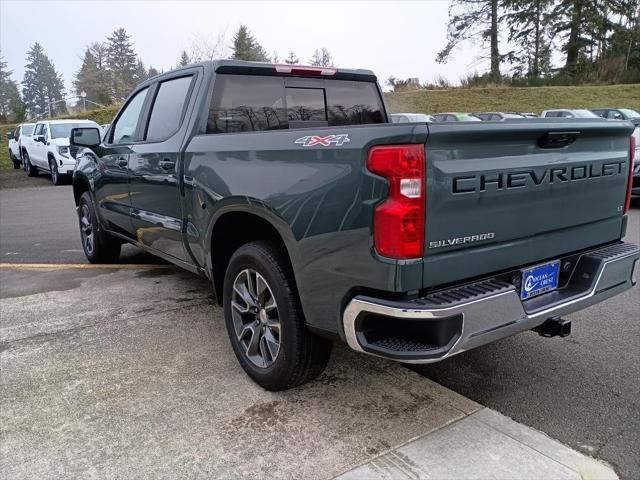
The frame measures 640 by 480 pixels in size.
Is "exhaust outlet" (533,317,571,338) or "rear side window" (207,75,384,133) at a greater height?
"rear side window" (207,75,384,133)

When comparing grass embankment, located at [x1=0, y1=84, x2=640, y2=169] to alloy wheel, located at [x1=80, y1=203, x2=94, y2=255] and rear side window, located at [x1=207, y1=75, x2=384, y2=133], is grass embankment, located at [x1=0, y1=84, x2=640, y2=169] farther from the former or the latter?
rear side window, located at [x1=207, y1=75, x2=384, y2=133]

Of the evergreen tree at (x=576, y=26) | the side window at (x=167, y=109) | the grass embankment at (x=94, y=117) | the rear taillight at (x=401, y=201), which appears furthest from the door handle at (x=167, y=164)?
the evergreen tree at (x=576, y=26)

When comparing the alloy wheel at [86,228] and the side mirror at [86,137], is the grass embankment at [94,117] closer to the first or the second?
the alloy wheel at [86,228]

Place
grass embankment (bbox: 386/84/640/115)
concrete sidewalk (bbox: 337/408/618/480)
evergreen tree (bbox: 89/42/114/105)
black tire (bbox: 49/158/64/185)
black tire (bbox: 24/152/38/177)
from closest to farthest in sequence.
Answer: concrete sidewalk (bbox: 337/408/618/480) → black tire (bbox: 49/158/64/185) → black tire (bbox: 24/152/38/177) → grass embankment (bbox: 386/84/640/115) → evergreen tree (bbox: 89/42/114/105)

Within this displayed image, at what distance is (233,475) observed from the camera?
2484mm

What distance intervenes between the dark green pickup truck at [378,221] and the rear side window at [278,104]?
14mm

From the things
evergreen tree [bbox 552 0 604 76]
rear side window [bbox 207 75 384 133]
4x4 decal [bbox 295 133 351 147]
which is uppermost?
evergreen tree [bbox 552 0 604 76]

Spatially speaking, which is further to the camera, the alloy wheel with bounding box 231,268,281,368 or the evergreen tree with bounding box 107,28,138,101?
the evergreen tree with bounding box 107,28,138,101

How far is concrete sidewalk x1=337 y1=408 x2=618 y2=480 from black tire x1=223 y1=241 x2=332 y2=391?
0.68 meters

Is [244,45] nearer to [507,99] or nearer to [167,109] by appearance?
[507,99]

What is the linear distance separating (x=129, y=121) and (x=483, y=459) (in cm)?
408

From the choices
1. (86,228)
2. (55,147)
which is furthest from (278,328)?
(55,147)

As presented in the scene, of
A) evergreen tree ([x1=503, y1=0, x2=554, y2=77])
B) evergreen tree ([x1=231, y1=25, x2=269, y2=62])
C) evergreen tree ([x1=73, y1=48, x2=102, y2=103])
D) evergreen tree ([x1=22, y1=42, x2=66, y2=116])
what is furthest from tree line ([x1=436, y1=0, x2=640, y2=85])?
evergreen tree ([x1=22, y1=42, x2=66, y2=116])

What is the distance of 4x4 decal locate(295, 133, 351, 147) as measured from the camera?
252 centimetres
